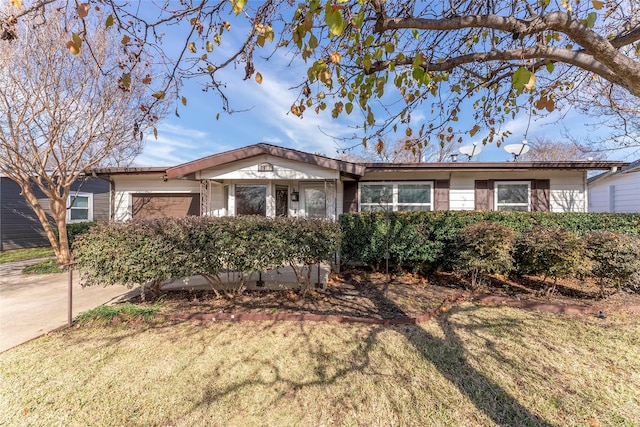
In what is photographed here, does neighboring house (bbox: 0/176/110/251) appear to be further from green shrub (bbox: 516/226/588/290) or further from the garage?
green shrub (bbox: 516/226/588/290)

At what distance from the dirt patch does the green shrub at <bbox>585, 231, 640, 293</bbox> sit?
0.46 metres

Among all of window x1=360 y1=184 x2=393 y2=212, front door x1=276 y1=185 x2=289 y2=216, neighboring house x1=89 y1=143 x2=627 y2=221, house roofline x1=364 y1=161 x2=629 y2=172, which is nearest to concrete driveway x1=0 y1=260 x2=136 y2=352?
neighboring house x1=89 y1=143 x2=627 y2=221

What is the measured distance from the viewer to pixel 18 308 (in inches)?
188

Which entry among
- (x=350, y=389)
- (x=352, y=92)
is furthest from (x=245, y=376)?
(x=352, y=92)

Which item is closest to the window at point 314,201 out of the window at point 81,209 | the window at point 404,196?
the window at point 404,196

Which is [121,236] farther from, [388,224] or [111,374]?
[388,224]

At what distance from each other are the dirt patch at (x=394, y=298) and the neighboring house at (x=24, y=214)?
9650mm

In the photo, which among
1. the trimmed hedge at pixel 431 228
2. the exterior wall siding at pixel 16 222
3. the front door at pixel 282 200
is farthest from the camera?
the exterior wall siding at pixel 16 222

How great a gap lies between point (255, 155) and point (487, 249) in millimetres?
6237

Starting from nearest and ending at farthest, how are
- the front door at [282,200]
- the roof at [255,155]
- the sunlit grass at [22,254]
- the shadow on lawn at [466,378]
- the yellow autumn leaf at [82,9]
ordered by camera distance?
the yellow autumn leaf at [82,9] → the shadow on lawn at [466,378] → the roof at [255,155] → the front door at [282,200] → the sunlit grass at [22,254]

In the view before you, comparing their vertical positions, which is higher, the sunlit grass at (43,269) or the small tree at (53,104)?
the small tree at (53,104)

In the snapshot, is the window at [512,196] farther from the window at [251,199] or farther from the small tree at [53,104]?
the small tree at [53,104]

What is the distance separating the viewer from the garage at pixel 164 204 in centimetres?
951

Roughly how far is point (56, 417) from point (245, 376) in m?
1.58
